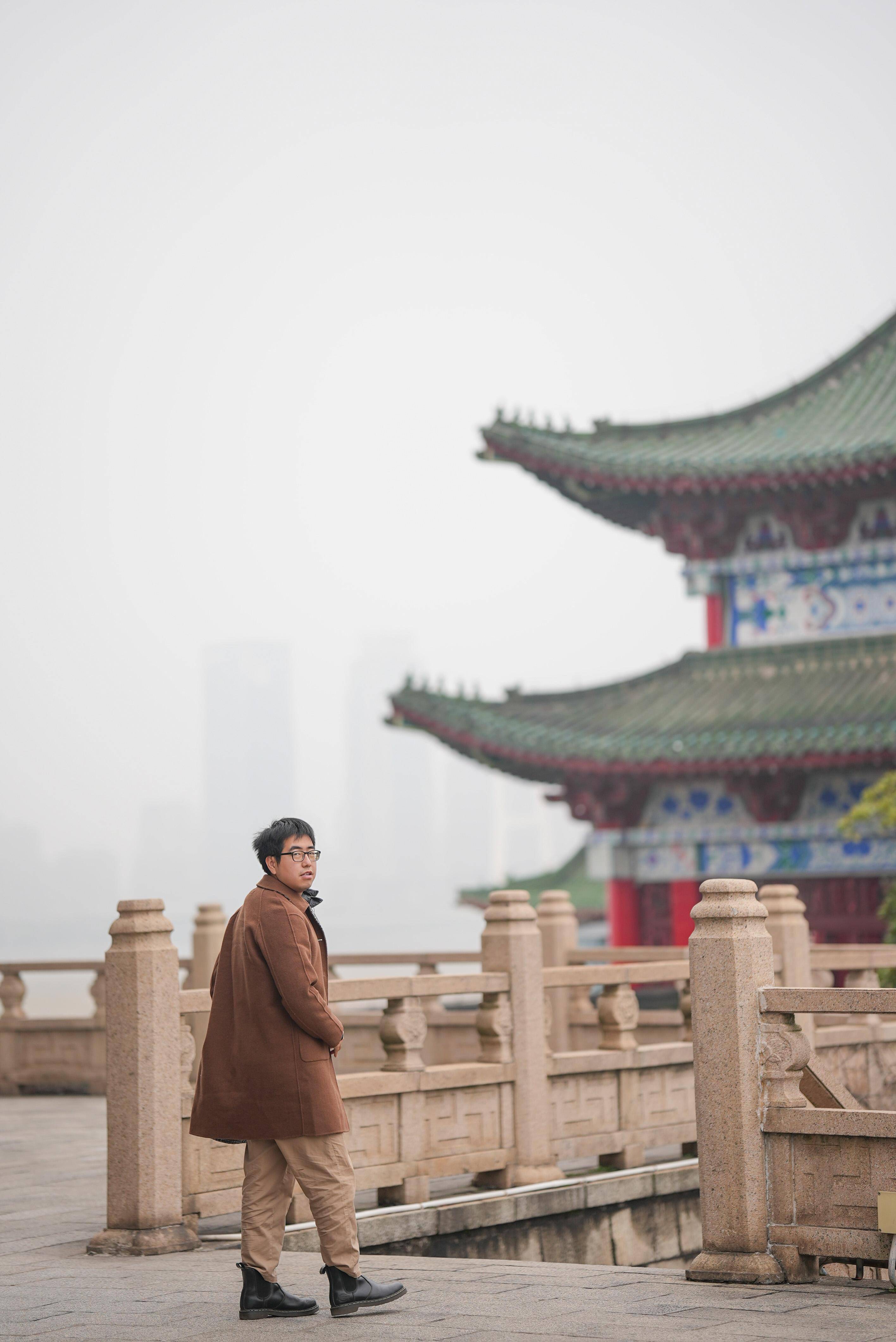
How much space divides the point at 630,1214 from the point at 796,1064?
4.80 meters

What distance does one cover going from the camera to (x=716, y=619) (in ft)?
75.1

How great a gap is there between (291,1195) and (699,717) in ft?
51.1

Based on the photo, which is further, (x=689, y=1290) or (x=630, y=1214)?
(x=630, y=1214)

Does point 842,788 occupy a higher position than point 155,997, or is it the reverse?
point 842,788

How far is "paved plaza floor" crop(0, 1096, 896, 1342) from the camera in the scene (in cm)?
625

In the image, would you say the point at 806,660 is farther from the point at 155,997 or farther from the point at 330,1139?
the point at 330,1139

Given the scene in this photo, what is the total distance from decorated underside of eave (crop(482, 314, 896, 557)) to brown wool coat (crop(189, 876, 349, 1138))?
15.4m

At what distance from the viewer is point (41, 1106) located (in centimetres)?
1606

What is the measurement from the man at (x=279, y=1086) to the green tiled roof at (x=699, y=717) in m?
13.9

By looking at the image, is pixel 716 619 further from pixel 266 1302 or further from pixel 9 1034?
pixel 266 1302

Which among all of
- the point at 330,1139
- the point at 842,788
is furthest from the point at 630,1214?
the point at 842,788

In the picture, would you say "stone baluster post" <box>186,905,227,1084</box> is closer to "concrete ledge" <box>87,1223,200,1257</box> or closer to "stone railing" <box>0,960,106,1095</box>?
"stone railing" <box>0,960,106,1095</box>

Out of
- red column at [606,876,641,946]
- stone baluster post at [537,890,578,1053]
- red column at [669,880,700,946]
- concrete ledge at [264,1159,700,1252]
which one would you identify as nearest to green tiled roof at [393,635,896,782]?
red column at [606,876,641,946]

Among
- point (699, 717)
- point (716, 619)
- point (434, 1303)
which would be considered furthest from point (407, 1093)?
point (716, 619)
